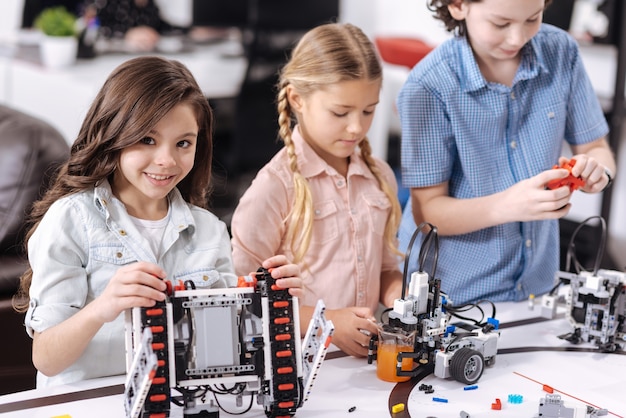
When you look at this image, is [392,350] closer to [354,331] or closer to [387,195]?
[354,331]

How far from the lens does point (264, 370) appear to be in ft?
3.71

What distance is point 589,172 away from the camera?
1498 millimetres

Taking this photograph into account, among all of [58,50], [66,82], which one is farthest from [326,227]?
[58,50]

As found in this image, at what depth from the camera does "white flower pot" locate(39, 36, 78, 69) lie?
11.9 feet

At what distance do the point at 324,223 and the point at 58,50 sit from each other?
8.11 ft

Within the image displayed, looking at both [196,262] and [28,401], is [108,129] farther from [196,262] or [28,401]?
[28,401]

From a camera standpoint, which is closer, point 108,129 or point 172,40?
point 108,129

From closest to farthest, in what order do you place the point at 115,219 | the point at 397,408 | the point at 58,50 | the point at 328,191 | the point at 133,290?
the point at 133,290 < the point at 397,408 < the point at 115,219 < the point at 328,191 < the point at 58,50

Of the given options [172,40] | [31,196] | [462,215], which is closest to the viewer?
[462,215]

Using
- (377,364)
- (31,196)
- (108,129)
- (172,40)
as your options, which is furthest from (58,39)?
(377,364)

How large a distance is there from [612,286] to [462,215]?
0.32m

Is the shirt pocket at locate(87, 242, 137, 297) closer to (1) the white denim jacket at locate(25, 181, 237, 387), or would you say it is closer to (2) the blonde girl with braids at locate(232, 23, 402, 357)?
(1) the white denim jacket at locate(25, 181, 237, 387)

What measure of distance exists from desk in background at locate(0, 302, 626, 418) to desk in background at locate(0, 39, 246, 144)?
6.91 feet

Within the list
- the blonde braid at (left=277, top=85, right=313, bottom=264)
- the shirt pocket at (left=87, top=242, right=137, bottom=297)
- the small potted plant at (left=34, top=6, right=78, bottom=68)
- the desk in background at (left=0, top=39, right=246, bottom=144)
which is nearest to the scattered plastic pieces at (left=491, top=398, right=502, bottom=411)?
the blonde braid at (left=277, top=85, right=313, bottom=264)
